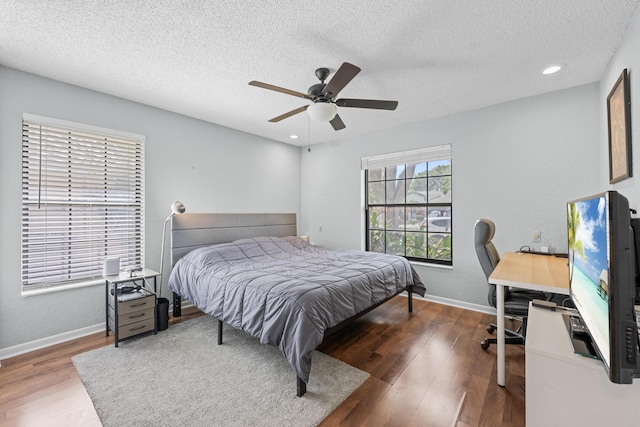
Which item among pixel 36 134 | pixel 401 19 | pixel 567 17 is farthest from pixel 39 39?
pixel 567 17

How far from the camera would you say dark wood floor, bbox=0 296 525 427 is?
1733 millimetres

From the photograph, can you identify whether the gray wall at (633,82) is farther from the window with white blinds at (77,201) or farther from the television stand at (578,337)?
the window with white blinds at (77,201)

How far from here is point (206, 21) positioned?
191cm

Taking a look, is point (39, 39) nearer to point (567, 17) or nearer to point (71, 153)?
point (71, 153)

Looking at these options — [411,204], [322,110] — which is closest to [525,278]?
[322,110]

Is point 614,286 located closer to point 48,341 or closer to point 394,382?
point 394,382

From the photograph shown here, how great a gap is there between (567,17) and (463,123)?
68.8 inches

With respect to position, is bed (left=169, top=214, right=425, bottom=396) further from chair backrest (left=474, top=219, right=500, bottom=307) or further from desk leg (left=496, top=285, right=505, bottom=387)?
desk leg (left=496, top=285, right=505, bottom=387)

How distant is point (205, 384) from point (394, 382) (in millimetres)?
1422

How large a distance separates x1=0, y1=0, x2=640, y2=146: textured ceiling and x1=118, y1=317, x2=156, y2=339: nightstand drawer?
220 centimetres

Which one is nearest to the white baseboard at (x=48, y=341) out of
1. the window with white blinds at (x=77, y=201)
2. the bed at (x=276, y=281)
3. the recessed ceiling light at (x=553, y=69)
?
the window with white blinds at (x=77, y=201)

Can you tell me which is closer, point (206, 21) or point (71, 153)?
point (206, 21)

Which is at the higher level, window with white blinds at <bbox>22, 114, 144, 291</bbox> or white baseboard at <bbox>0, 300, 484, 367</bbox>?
window with white blinds at <bbox>22, 114, 144, 291</bbox>

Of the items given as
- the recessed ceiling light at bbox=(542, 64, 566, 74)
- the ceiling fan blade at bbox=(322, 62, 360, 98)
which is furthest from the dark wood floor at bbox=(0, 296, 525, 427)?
the recessed ceiling light at bbox=(542, 64, 566, 74)
